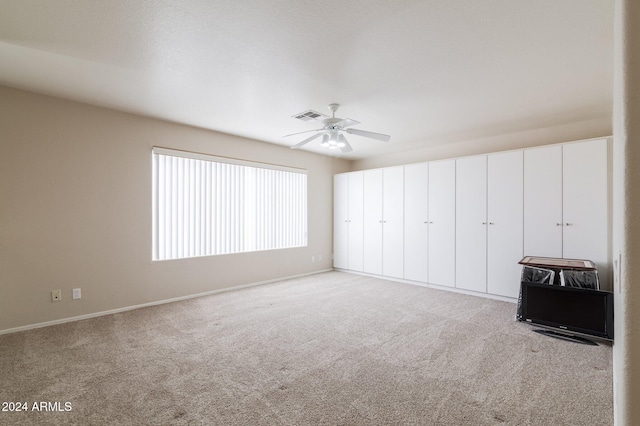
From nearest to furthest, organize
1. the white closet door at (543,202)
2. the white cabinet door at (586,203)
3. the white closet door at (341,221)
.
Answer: the white cabinet door at (586,203) → the white closet door at (543,202) → the white closet door at (341,221)

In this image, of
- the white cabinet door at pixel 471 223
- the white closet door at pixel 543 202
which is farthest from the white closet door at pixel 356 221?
the white closet door at pixel 543 202

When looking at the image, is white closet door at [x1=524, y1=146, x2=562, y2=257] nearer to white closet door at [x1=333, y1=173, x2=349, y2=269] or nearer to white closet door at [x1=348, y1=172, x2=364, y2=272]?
white closet door at [x1=348, y1=172, x2=364, y2=272]

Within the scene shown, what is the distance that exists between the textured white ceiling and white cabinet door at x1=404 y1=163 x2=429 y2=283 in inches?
60.3

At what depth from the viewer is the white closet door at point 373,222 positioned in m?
5.91

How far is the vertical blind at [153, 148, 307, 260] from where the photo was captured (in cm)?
434

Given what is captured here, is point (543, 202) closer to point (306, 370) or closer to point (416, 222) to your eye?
point (416, 222)

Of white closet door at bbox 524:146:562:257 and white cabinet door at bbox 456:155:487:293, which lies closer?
white closet door at bbox 524:146:562:257

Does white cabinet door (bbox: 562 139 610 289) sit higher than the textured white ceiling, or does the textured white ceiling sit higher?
the textured white ceiling

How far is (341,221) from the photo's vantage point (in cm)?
662

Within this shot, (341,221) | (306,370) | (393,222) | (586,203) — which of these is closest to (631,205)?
(306,370)

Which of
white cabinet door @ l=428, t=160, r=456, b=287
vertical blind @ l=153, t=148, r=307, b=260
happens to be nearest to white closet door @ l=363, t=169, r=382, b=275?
white cabinet door @ l=428, t=160, r=456, b=287

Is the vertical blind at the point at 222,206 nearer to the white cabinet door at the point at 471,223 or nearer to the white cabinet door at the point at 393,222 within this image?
the white cabinet door at the point at 393,222

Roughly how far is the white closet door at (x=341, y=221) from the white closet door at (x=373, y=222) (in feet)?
1.63

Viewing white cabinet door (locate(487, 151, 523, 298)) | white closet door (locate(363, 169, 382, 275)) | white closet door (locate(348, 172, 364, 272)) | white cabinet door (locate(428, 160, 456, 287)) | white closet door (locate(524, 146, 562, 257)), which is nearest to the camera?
white closet door (locate(524, 146, 562, 257))
